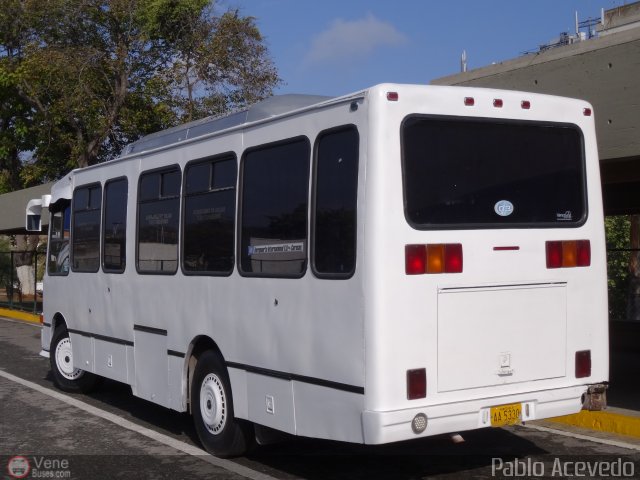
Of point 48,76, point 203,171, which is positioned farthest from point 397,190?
point 48,76

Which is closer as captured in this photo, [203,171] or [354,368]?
[354,368]

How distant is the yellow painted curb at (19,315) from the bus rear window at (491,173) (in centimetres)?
1947

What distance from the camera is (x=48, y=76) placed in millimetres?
25438

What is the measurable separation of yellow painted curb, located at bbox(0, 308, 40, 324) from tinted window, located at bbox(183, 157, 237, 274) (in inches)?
666

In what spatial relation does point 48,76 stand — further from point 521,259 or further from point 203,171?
point 521,259

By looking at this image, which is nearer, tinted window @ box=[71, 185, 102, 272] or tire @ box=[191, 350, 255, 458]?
tire @ box=[191, 350, 255, 458]

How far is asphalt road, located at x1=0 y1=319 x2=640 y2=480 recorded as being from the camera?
7168mm

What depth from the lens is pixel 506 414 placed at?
618 cm

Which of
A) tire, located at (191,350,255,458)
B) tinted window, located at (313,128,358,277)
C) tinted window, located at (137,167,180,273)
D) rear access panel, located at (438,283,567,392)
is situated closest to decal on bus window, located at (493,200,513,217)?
rear access panel, located at (438,283,567,392)

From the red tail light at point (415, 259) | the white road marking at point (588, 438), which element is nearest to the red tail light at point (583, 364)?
the red tail light at point (415, 259)

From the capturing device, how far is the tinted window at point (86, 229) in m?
10.1

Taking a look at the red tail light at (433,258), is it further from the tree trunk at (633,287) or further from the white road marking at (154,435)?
the tree trunk at (633,287)

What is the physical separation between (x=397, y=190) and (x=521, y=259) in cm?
118

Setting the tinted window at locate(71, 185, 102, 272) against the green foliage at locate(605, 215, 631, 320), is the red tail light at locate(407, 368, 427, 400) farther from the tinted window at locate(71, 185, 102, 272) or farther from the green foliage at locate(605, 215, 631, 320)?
the green foliage at locate(605, 215, 631, 320)
